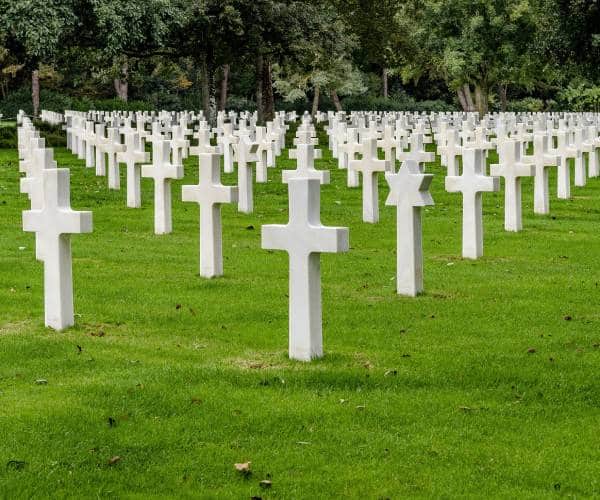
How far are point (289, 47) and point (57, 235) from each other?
104 feet

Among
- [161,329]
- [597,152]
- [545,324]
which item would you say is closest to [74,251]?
[161,329]

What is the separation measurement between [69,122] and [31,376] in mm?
28515

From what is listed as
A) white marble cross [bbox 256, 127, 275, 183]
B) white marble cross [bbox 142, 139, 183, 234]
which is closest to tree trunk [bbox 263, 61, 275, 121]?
white marble cross [bbox 256, 127, 275, 183]

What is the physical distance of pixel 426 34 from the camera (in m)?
57.7

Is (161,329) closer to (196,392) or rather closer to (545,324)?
(196,392)

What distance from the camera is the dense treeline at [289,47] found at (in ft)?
116

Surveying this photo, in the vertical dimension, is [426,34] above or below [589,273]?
above

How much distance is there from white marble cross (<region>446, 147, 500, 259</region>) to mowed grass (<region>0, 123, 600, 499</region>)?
8.7 inches

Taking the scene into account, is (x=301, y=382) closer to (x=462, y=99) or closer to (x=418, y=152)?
(x=418, y=152)

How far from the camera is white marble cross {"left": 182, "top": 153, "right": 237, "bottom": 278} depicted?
39.0ft

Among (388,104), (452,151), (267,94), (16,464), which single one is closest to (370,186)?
(452,151)

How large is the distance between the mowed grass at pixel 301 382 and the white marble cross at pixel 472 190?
22 centimetres

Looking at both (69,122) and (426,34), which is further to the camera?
(426,34)

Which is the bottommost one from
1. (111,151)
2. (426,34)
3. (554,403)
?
(554,403)
